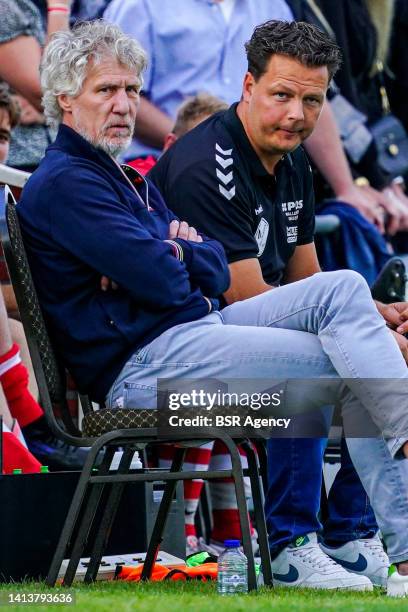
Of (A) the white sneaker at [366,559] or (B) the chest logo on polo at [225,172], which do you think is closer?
(A) the white sneaker at [366,559]

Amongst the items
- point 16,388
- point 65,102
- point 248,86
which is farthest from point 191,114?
point 65,102

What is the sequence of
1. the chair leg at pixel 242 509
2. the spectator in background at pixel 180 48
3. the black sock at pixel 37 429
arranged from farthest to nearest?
the spectator in background at pixel 180 48, the black sock at pixel 37 429, the chair leg at pixel 242 509

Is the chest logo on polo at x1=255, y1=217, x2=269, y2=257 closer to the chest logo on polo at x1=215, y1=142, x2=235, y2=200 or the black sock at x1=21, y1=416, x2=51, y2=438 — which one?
the chest logo on polo at x1=215, y1=142, x2=235, y2=200

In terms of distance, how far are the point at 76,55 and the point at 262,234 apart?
2.93 feet

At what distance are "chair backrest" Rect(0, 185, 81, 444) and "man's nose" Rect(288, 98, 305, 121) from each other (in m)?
1.09

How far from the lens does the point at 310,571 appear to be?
10.7ft

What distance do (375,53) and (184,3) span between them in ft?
4.88

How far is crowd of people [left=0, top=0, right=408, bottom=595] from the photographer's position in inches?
120

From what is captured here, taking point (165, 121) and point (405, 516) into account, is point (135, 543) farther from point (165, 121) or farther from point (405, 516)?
point (165, 121)

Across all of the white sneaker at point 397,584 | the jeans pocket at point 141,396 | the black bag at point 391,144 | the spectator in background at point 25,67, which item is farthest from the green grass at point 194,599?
the black bag at point 391,144

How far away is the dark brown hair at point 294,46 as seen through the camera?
3844 millimetres

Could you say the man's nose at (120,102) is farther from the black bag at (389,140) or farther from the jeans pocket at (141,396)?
the black bag at (389,140)

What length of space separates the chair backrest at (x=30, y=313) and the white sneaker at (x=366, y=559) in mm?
924

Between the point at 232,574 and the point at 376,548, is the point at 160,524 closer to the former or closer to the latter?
the point at 232,574
